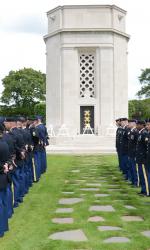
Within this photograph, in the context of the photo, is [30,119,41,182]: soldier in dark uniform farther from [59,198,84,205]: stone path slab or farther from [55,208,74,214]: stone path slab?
[55,208,74,214]: stone path slab

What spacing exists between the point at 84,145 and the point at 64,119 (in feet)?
13.0

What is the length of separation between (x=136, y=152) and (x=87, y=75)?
24.5m

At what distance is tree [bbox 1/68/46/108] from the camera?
211 feet

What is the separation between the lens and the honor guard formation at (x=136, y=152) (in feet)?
33.6

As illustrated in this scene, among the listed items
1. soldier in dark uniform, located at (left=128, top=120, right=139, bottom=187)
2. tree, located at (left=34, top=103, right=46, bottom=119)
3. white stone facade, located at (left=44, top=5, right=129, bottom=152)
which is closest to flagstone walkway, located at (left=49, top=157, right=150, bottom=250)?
soldier in dark uniform, located at (left=128, top=120, right=139, bottom=187)

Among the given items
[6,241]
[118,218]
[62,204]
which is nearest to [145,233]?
[118,218]

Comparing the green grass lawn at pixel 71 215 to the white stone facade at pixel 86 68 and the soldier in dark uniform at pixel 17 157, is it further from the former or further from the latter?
the white stone facade at pixel 86 68

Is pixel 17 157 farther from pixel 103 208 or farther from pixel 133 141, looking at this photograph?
pixel 133 141

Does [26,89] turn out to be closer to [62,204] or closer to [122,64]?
[122,64]

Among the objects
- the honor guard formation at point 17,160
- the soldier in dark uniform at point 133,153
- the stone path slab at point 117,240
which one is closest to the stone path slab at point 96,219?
the stone path slab at point 117,240

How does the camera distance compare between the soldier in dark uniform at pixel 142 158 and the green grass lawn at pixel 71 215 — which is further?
the soldier in dark uniform at pixel 142 158

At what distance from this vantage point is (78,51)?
34.7 m

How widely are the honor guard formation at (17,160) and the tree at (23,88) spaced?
5012cm

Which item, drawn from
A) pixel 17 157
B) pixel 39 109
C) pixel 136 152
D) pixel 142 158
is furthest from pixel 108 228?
pixel 39 109
